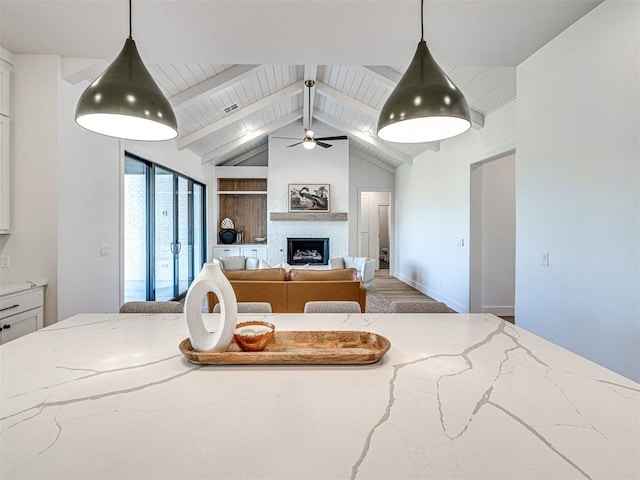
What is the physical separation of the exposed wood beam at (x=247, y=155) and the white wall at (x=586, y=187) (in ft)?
21.7

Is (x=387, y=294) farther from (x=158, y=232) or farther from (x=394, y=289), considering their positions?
(x=158, y=232)

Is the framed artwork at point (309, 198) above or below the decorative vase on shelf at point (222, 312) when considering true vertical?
above

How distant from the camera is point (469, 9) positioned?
2.06m

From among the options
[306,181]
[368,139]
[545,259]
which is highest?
[368,139]

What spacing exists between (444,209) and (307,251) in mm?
3457

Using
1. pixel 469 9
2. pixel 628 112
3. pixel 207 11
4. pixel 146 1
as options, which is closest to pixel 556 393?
pixel 628 112

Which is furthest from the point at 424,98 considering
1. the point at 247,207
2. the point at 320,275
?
the point at 247,207

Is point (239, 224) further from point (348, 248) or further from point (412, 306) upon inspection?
point (412, 306)

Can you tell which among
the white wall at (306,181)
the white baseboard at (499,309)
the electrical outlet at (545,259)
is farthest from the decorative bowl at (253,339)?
→ the white wall at (306,181)

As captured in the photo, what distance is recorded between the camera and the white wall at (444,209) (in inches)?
163

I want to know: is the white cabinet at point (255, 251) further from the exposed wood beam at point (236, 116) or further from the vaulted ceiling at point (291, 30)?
the vaulted ceiling at point (291, 30)

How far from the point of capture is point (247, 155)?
849 centimetres

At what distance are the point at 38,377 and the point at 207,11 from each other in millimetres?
2166

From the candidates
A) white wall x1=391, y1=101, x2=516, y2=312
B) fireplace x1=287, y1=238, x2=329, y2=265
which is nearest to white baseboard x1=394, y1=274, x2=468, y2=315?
white wall x1=391, y1=101, x2=516, y2=312
